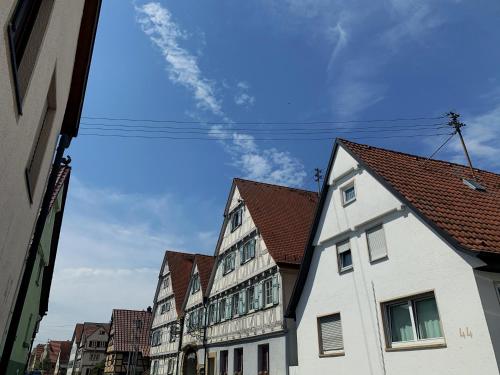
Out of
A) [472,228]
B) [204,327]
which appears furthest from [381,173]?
[204,327]

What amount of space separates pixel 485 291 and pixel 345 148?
6766 millimetres

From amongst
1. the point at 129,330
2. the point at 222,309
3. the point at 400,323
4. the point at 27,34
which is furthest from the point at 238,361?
the point at 129,330

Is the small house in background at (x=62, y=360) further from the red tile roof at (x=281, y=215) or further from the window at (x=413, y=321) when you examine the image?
the window at (x=413, y=321)

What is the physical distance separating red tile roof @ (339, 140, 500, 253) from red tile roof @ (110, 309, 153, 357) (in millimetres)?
35702

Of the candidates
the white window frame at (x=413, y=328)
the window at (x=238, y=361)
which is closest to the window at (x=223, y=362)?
the window at (x=238, y=361)

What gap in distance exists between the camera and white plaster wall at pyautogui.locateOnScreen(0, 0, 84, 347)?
325cm

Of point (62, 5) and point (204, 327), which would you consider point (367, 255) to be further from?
point (204, 327)

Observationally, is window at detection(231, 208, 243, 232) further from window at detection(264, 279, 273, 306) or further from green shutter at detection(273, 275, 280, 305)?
green shutter at detection(273, 275, 280, 305)

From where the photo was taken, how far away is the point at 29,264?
23.2ft

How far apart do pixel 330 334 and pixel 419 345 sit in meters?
3.59

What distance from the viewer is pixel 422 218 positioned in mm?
10422

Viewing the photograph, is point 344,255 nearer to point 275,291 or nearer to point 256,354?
point 275,291

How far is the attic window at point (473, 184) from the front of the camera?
1314 centimetres

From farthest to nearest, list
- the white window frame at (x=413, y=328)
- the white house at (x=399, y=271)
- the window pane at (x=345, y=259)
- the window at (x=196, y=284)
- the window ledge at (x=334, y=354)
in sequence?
the window at (x=196, y=284), the window pane at (x=345, y=259), the window ledge at (x=334, y=354), the white window frame at (x=413, y=328), the white house at (x=399, y=271)
